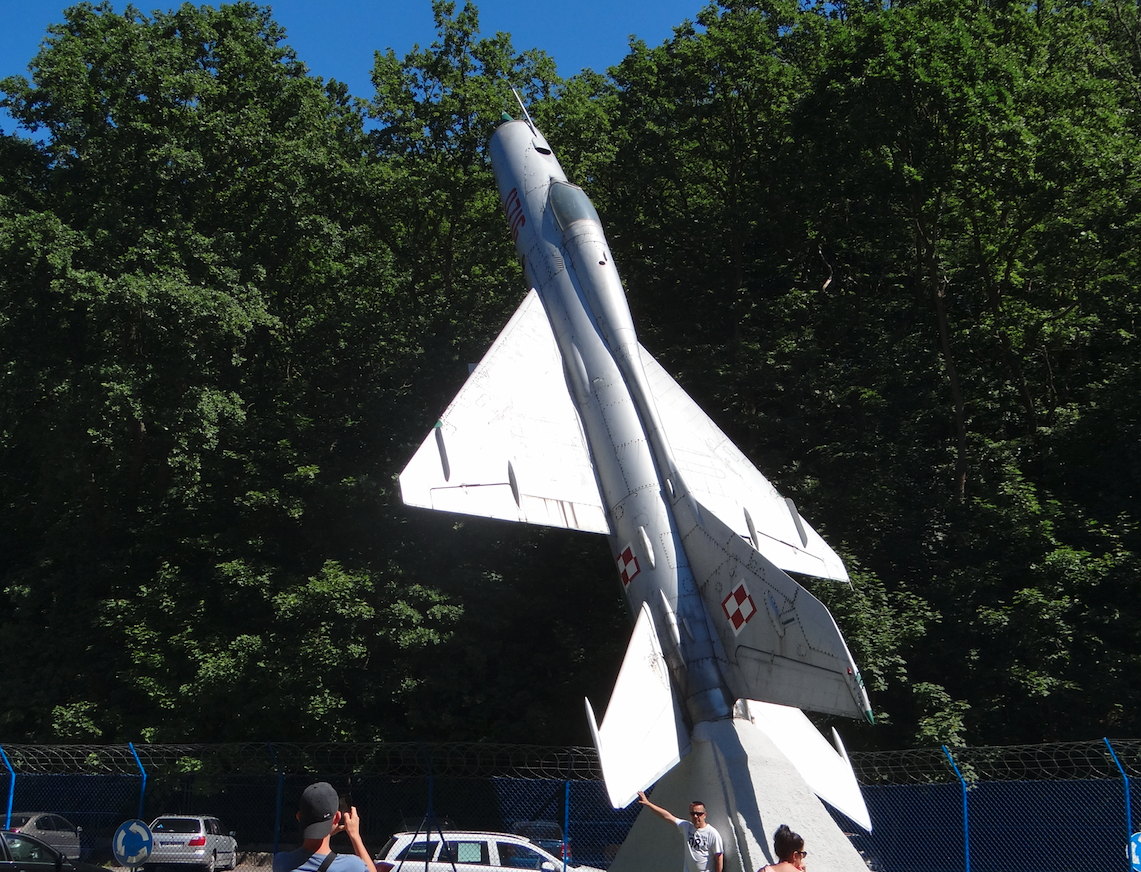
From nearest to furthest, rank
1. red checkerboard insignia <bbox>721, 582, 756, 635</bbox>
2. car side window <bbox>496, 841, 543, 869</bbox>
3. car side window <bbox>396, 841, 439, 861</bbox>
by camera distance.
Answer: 1. red checkerboard insignia <bbox>721, 582, 756, 635</bbox>
2. car side window <bbox>396, 841, 439, 861</bbox>
3. car side window <bbox>496, 841, 543, 869</bbox>

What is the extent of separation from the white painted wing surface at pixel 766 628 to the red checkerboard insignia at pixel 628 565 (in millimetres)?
659

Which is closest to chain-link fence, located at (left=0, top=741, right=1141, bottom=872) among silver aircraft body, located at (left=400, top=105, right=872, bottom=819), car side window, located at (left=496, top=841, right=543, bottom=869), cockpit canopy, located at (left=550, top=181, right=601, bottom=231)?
car side window, located at (left=496, top=841, right=543, bottom=869)

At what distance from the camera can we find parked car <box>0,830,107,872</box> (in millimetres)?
9295

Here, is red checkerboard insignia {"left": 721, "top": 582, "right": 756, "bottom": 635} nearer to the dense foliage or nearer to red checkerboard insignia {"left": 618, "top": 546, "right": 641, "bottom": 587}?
red checkerboard insignia {"left": 618, "top": 546, "right": 641, "bottom": 587}

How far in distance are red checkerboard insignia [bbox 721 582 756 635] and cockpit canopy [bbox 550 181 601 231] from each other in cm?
688

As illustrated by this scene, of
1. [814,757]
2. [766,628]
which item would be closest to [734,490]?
[766,628]

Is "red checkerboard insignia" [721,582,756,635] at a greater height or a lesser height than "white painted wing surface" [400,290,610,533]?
lesser

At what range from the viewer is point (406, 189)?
24.3 meters

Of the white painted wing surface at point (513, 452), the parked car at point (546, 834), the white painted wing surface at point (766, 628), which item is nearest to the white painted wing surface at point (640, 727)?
the white painted wing surface at point (766, 628)

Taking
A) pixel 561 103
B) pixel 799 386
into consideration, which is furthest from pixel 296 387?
pixel 799 386

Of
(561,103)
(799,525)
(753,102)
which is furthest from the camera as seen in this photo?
(561,103)

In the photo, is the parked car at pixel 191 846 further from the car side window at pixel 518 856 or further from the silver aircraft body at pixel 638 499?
the silver aircraft body at pixel 638 499

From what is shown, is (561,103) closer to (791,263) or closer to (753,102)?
(753,102)

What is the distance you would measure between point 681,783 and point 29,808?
12069 mm
